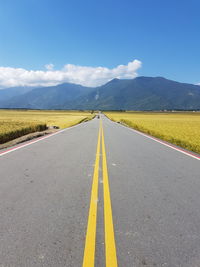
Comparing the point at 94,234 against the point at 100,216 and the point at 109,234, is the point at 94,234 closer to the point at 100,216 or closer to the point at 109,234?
the point at 109,234

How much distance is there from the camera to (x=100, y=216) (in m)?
2.95

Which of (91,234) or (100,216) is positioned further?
(100,216)

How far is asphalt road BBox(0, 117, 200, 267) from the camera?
212 cm

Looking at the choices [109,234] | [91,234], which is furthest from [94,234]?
[109,234]

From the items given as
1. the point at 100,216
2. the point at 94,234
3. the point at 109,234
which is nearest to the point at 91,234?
the point at 94,234

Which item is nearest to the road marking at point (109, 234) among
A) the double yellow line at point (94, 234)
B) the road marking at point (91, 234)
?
the double yellow line at point (94, 234)

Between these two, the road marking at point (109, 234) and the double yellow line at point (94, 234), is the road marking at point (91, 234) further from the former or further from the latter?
the road marking at point (109, 234)

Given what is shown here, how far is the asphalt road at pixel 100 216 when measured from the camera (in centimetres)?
212

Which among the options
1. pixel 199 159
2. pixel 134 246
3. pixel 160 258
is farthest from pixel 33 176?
pixel 199 159

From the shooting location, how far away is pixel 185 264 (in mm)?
2023

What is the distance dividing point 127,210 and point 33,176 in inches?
113

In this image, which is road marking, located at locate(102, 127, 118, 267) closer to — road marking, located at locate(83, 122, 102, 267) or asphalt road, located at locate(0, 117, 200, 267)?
asphalt road, located at locate(0, 117, 200, 267)

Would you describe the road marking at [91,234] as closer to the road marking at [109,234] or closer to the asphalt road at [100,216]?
the asphalt road at [100,216]

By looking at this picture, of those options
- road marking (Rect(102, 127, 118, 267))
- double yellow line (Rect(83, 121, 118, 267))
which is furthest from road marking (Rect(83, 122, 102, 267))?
road marking (Rect(102, 127, 118, 267))
